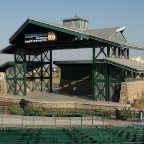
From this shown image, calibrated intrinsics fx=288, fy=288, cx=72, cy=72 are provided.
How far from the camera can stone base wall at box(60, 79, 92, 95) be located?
43938 mm

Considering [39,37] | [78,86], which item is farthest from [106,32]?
[78,86]

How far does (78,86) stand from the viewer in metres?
45.0

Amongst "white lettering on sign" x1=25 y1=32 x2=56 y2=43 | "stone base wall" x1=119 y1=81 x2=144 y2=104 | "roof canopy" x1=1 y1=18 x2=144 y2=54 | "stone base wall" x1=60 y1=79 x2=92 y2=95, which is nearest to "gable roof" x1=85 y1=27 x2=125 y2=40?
"roof canopy" x1=1 y1=18 x2=144 y2=54

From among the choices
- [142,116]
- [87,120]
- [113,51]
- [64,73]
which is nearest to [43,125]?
[87,120]

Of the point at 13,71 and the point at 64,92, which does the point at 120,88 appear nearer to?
the point at 64,92

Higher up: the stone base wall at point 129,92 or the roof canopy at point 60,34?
the roof canopy at point 60,34

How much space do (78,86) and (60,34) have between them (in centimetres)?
1022

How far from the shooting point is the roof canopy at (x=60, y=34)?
114 ft

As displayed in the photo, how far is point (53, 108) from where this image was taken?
114 feet

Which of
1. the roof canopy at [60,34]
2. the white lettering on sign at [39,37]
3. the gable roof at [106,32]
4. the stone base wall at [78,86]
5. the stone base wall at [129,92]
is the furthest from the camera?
the stone base wall at [78,86]

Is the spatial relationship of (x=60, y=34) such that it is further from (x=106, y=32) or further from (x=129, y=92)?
(x=129, y=92)

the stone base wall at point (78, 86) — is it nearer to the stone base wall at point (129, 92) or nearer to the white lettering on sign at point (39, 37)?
the stone base wall at point (129, 92)

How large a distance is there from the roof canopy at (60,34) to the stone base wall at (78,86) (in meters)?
7.30

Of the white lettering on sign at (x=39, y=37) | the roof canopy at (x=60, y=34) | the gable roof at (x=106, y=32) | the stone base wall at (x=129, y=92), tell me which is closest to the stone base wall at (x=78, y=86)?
the roof canopy at (x=60, y=34)
